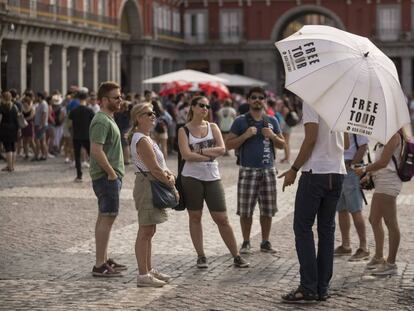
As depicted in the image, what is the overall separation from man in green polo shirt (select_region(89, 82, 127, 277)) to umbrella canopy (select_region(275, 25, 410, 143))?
1943 millimetres

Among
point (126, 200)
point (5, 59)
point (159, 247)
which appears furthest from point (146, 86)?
point (159, 247)

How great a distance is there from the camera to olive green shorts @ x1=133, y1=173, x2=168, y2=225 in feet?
28.1

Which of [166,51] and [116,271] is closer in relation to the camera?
[116,271]

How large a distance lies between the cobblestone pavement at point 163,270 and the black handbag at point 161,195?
2.23 feet


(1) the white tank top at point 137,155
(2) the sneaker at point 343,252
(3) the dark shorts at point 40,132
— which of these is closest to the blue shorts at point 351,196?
(2) the sneaker at point 343,252

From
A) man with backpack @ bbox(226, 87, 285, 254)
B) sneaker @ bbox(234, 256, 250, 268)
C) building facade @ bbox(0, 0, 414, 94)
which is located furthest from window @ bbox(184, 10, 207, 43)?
sneaker @ bbox(234, 256, 250, 268)

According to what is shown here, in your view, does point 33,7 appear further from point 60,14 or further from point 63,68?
point 63,68

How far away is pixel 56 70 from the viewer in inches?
1693

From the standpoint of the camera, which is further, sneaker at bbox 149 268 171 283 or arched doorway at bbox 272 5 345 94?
arched doorway at bbox 272 5 345 94

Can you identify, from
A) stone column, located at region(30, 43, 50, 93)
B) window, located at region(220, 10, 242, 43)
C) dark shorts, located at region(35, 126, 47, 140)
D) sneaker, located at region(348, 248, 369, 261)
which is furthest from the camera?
window, located at region(220, 10, 242, 43)

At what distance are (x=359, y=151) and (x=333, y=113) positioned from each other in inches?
103

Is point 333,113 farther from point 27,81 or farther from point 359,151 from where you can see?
point 27,81

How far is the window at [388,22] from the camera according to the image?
2472 inches

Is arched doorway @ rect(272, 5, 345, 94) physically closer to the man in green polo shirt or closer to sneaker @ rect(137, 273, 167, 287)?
the man in green polo shirt
